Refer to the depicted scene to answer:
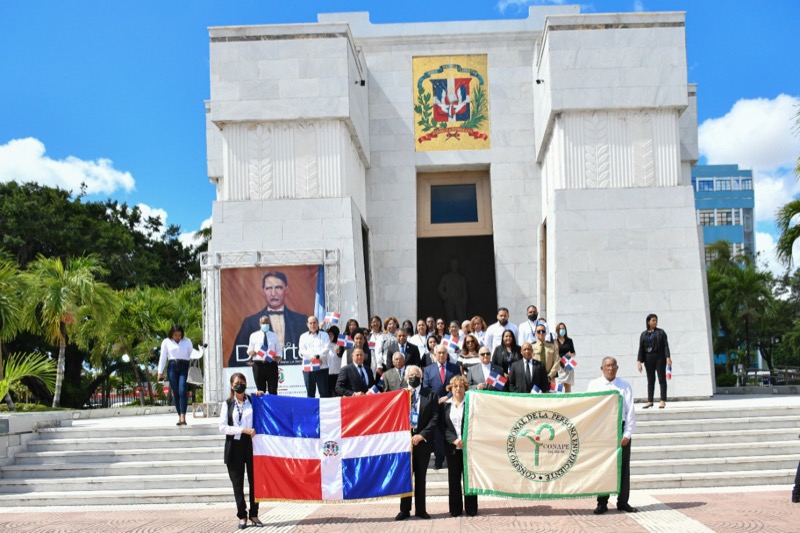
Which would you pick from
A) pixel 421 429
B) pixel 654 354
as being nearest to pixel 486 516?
pixel 421 429

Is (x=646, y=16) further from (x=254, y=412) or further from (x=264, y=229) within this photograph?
(x=254, y=412)

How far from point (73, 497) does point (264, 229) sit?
8172 mm

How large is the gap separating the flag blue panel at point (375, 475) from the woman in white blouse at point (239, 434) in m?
1.05

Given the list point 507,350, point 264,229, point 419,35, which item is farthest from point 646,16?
point 507,350

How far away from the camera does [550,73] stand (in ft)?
63.6

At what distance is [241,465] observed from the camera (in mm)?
9852

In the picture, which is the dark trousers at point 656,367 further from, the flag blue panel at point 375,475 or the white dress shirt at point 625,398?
the flag blue panel at point 375,475

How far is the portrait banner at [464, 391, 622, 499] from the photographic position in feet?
32.3

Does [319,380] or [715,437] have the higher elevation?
[319,380]

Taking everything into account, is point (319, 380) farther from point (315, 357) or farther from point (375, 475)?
point (375, 475)

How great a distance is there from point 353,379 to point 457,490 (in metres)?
2.58

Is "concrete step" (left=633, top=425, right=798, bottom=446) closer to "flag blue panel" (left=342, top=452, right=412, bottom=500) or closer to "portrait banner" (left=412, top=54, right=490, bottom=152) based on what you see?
"flag blue panel" (left=342, top=452, right=412, bottom=500)

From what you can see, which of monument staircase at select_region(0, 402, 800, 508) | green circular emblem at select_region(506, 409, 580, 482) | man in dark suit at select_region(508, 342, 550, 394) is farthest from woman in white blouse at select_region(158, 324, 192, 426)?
green circular emblem at select_region(506, 409, 580, 482)

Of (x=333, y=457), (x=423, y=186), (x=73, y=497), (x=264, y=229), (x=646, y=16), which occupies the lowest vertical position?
(x=73, y=497)
